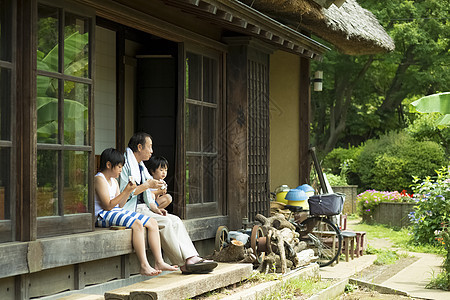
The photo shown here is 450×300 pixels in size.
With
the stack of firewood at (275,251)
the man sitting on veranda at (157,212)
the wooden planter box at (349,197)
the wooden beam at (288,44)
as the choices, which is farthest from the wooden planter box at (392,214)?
the man sitting on veranda at (157,212)

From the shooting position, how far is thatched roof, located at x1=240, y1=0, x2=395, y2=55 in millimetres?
9039

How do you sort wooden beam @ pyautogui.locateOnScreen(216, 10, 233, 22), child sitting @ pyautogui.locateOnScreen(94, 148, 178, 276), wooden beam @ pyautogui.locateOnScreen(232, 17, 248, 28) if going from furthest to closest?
wooden beam @ pyautogui.locateOnScreen(232, 17, 248, 28)
wooden beam @ pyautogui.locateOnScreen(216, 10, 233, 22)
child sitting @ pyautogui.locateOnScreen(94, 148, 178, 276)

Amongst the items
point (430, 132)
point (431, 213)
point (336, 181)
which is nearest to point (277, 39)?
point (431, 213)

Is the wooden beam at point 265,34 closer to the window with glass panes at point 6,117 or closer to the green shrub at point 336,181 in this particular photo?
the window with glass panes at point 6,117

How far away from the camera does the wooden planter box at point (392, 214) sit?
14859 mm

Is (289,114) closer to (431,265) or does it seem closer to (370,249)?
(370,249)

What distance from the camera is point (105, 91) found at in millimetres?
8828

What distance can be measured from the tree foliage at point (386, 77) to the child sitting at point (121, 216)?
62.4ft

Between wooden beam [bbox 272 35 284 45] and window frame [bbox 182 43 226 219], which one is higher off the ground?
wooden beam [bbox 272 35 284 45]

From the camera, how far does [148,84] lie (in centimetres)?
912

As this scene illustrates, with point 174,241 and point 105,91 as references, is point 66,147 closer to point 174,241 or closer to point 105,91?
point 174,241

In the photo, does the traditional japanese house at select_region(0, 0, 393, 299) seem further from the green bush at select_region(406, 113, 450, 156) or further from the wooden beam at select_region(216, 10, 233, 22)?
the green bush at select_region(406, 113, 450, 156)

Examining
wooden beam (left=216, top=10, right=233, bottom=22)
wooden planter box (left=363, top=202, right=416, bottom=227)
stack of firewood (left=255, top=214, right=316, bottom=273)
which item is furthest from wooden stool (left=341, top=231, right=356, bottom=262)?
wooden planter box (left=363, top=202, right=416, bottom=227)

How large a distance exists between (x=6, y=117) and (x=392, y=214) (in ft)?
37.5
